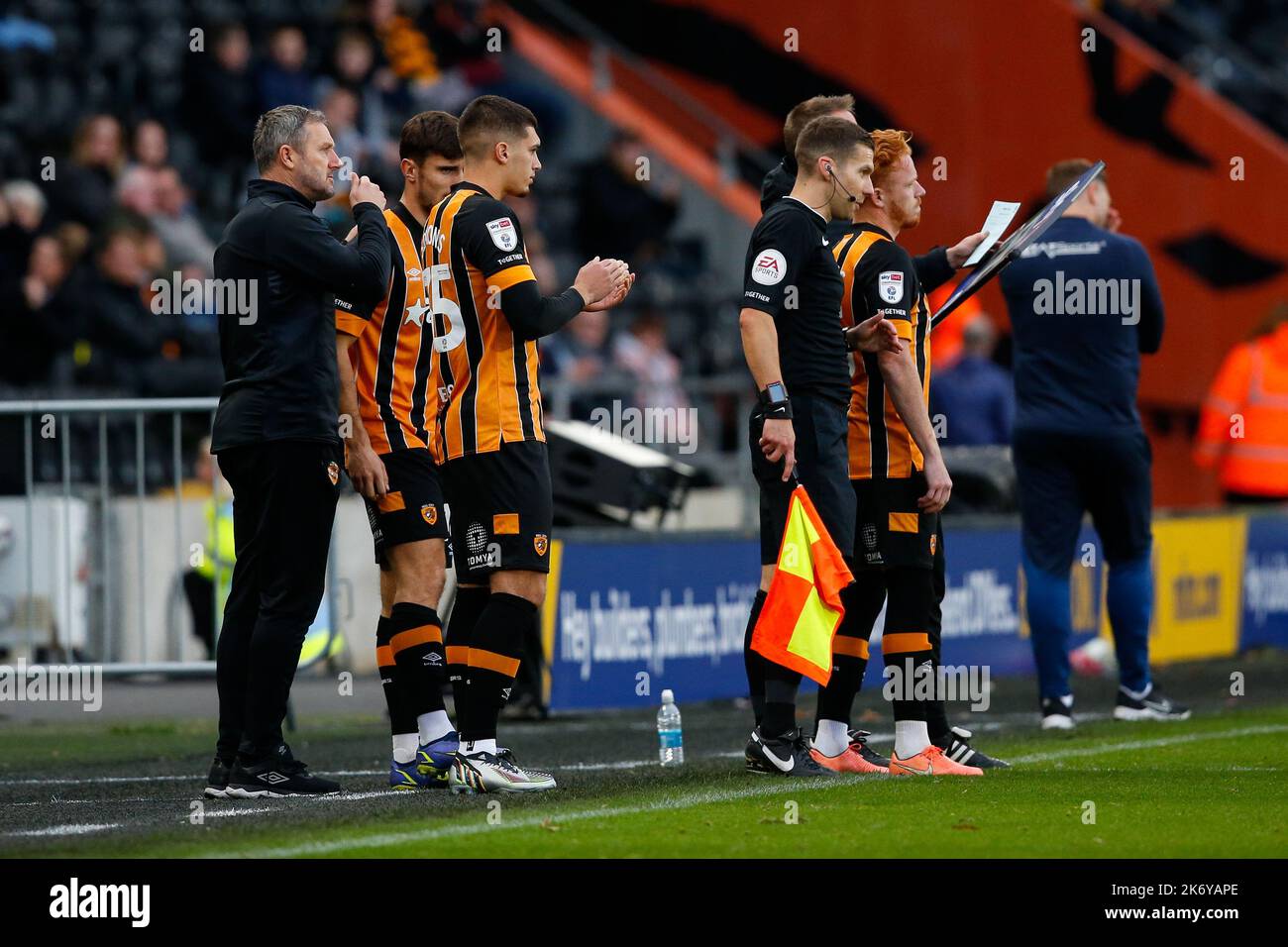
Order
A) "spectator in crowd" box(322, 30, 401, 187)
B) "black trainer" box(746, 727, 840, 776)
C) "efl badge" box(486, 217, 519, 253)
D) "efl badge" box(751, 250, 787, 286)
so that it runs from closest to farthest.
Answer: "efl badge" box(486, 217, 519, 253) < "efl badge" box(751, 250, 787, 286) < "black trainer" box(746, 727, 840, 776) < "spectator in crowd" box(322, 30, 401, 187)

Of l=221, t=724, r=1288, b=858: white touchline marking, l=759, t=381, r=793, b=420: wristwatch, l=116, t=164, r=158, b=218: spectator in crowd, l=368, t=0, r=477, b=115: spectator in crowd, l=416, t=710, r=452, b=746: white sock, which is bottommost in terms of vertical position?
l=221, t=724, r=1288, b=858: white touchline marking

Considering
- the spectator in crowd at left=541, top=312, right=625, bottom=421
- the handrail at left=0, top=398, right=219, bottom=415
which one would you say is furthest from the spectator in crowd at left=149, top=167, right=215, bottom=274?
the handrail at left=0, top=398, right=219, bottom=415

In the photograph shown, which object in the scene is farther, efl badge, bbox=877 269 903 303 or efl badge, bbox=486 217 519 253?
efl badge, bbox=877 269 903 303

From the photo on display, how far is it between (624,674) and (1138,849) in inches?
212

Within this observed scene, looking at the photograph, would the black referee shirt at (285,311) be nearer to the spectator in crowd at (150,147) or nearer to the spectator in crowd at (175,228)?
the spectator in crowd at (175,228)

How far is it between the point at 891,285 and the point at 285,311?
6.84 feet

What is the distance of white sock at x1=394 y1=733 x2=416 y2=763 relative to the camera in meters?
7.43

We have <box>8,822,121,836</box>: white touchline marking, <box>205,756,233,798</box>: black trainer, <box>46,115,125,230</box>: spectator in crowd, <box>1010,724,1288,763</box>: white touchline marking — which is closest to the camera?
<box>8,822,121,836</box>: white touchline marking

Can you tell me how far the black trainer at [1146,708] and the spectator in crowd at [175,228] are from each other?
24.4ft

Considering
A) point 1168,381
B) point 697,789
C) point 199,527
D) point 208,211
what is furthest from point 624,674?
point 1168,381

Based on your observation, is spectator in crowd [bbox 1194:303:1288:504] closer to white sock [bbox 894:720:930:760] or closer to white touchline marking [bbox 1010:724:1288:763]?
white touchline marking [bbox 1010:724:1288:763]

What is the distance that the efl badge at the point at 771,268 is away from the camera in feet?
24.1

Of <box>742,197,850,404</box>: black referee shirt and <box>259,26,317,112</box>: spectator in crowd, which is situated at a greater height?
<box>259,26,317,112</box>: spectator in crowd

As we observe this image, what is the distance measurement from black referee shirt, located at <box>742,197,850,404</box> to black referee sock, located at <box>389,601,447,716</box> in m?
1.47
